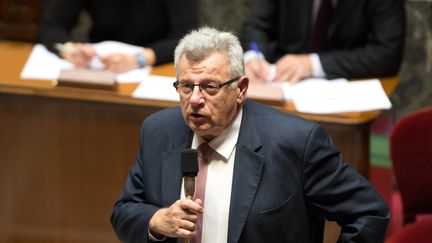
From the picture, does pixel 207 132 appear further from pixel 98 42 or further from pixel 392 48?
pixel 98 42

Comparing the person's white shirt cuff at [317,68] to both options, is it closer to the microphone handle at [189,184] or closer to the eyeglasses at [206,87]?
the eyeglasses at [206,87]

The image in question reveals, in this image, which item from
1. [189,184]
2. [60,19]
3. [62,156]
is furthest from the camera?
[60,19]

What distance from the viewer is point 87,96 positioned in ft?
12.0

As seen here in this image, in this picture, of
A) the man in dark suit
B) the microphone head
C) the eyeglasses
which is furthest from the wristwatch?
the microphone head

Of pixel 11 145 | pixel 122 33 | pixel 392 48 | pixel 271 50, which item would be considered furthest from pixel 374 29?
pixel 11 145

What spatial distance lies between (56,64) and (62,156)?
Answer: 0.49 m

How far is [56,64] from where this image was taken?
396 centimetres

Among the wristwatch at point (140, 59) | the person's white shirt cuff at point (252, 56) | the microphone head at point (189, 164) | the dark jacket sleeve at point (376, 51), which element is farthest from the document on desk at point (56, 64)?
the microphone head at point (189, 164)

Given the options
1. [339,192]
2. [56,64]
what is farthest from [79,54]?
[339,192]

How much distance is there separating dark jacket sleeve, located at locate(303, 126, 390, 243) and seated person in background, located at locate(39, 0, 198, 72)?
183 centimetres

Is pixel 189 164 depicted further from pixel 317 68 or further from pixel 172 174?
pixel 317 68

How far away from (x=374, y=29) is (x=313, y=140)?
1818 millimetres

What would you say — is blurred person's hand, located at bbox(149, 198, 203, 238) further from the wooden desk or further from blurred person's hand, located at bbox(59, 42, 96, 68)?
blurred person's hand, located at bbox(59, 42, 96, 68)

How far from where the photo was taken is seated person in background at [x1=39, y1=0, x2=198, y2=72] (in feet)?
13.7
